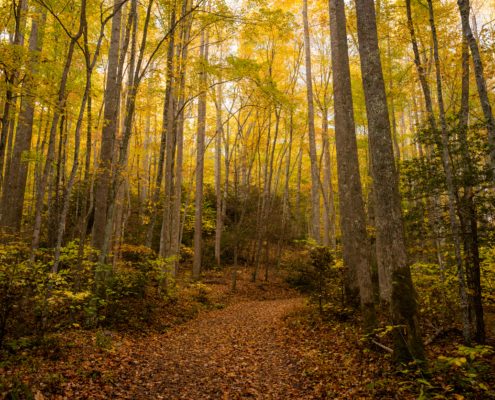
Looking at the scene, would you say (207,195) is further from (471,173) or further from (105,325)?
(471,173)

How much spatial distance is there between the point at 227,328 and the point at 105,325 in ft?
10.0

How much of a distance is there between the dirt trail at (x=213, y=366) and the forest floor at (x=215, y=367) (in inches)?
0.6

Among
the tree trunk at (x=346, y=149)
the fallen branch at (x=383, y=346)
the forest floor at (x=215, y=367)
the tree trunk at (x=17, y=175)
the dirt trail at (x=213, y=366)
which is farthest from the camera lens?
the tree trunk at (x=17, y=175)

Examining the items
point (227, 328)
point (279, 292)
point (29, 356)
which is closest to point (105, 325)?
point (29, 356)

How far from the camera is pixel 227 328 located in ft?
28.4

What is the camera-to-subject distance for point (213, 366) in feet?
18.8

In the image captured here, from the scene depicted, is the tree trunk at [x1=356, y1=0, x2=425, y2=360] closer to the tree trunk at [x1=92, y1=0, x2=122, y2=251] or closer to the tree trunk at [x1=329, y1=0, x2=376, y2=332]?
the tree trunk at [x1=329, y1=0, x2=376, y2=332]

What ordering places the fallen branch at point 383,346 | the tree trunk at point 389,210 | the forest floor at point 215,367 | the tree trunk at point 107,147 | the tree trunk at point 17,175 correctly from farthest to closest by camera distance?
the tree trunk at point 17,175 → the tree trunk at point 107,147 → the fallen branch at point 383,346 → the tree trunk at point 389,210 → the forest floor at point 215,367

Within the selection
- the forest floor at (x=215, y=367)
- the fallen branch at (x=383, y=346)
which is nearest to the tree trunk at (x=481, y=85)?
the fallen branch at (x=383, y=346)

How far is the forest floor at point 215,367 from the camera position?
4129 millimetres

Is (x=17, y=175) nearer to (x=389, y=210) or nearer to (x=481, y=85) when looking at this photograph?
(x=389, y=210)

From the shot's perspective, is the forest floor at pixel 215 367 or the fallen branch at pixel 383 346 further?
the fallen branch at pixel 383 346

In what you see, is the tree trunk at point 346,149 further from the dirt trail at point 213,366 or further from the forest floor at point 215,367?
the dirt trail at point 213,366

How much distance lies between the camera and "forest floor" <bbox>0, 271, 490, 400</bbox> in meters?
4.13
